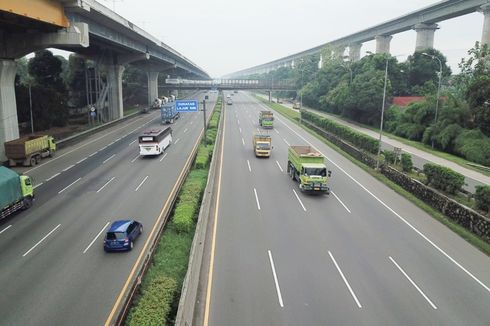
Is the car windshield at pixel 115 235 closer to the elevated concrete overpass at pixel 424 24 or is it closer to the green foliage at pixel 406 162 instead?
the green foliage at pixel 406 162

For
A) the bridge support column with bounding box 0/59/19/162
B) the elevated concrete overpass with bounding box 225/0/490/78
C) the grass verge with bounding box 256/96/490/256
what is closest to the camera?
the grass verge with bounding box 256/96/490/256

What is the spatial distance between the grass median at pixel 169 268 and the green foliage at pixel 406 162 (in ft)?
58.8

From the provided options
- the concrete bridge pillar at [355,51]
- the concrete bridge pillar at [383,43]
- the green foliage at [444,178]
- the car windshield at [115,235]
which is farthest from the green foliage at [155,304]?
the concrete bridge pillar at [355,51]

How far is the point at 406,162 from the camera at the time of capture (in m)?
34.4

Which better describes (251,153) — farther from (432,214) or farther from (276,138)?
(432,214)

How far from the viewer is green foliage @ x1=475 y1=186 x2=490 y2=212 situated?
23.7 meters

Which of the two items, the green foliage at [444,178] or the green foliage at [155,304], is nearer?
the green foliage at [155,304]

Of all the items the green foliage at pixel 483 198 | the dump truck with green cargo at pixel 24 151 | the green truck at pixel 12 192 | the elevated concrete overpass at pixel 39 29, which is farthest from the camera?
the dump truck with green cargo at pixel 24 151

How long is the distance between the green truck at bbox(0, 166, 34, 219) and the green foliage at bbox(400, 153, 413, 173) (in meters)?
30.5

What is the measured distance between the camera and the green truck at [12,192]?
2409 cm

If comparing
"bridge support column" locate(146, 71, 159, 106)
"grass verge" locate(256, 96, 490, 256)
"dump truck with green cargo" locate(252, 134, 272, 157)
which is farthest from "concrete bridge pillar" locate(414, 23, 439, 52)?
"bridge support column" locate(146, 71, 159, 106)

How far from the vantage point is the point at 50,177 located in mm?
35438

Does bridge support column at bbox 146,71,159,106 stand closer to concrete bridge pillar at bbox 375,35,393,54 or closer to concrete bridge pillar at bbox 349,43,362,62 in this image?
concrete bridge pillar at bbox 349,43,362,62

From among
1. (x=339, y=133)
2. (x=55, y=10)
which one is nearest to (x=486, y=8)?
(x=339, y=133)
